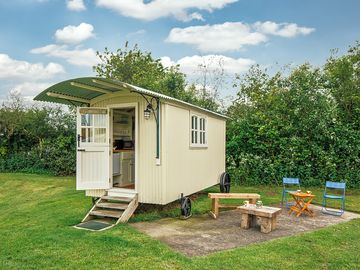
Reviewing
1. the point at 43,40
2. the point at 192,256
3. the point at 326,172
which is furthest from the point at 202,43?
the point at 192,256

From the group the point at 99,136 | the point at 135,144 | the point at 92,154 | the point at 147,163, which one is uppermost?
the point at 99,136

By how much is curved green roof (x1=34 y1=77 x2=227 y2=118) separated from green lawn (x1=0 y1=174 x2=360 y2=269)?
2522 millimetres

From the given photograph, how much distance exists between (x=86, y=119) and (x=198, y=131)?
2.81 m

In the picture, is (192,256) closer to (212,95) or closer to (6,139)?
(212,95)

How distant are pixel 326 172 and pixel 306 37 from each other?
5.41m

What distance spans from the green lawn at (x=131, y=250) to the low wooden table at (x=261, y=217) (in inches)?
18.7

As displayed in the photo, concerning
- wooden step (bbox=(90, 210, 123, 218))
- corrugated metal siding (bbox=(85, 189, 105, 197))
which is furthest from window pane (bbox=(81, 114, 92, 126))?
wooden step (bbox=(90, 210, 123, 218))

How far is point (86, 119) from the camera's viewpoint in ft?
20.9

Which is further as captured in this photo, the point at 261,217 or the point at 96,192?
the point at 96,192

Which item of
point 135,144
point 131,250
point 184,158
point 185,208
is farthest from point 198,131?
point 131,250

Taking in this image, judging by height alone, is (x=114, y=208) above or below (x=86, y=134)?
below

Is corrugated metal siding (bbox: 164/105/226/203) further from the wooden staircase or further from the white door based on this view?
the white door

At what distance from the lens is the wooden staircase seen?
5684 mm

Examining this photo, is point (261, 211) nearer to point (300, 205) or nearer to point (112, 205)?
point (300, 205)
